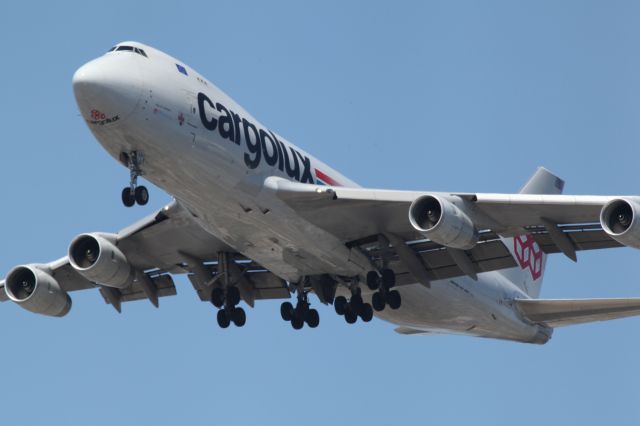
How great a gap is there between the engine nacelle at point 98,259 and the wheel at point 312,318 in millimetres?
5942

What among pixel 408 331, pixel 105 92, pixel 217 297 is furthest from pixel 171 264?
pixel 105 92

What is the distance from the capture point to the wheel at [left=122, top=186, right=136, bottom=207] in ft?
102

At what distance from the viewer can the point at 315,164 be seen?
36.0 metres

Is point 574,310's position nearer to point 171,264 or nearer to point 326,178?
point 326,178

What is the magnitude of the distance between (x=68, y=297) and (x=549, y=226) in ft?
54.0

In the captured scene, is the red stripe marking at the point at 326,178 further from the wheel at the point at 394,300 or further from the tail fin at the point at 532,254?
the tail fin at the point at 532,254

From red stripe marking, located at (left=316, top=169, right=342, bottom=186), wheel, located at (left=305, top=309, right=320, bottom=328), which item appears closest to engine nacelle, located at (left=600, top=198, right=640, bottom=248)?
red stripe marking, located at (left=316, top=169, right=342, bottom=186)

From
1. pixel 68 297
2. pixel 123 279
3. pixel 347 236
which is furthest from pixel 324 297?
pixel 68 297

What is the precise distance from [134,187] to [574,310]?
16636 mm

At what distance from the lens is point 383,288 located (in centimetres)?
3653

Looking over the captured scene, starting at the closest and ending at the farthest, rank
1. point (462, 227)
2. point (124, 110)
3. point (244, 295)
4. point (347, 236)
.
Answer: point (124, 110), point (462, 227), point (347, 236), point (244, 295)

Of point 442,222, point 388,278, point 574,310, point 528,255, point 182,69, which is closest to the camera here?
point 442,222

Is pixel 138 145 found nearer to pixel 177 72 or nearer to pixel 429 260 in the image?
pixel 177 72

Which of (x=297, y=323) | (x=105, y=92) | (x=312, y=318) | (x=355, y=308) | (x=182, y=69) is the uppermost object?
(x=182, y=69)
